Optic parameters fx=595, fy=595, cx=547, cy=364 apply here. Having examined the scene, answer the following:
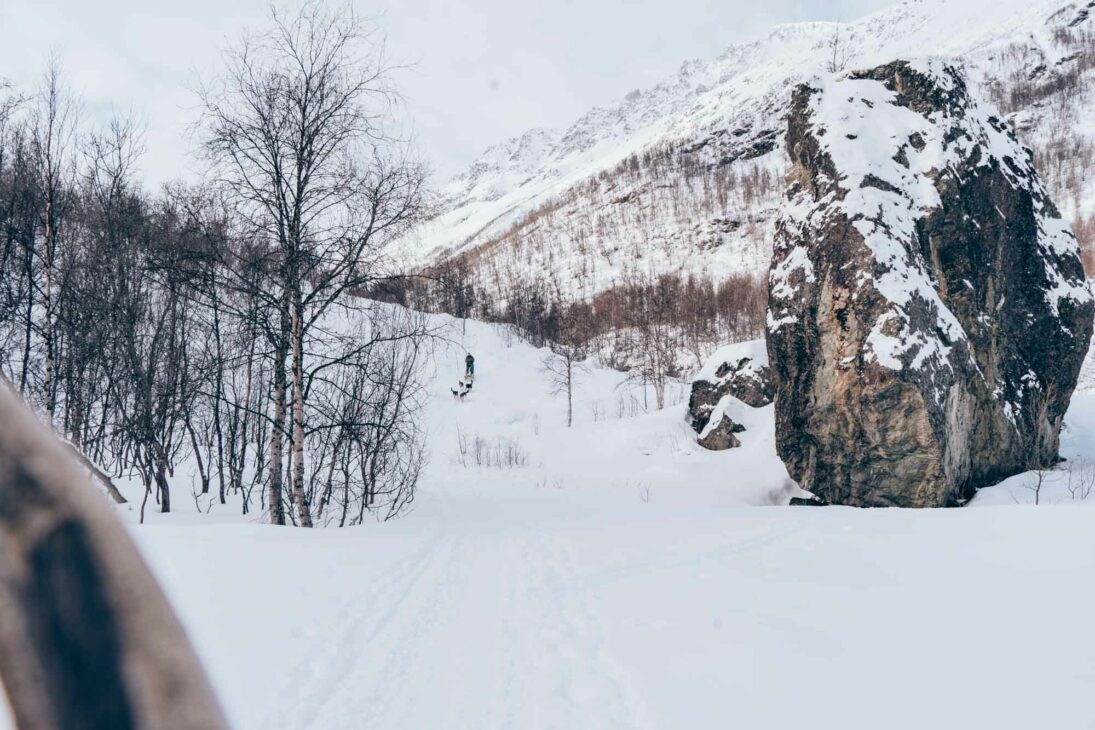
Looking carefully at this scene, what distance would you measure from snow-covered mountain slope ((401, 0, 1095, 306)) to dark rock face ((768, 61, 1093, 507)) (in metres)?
41.2

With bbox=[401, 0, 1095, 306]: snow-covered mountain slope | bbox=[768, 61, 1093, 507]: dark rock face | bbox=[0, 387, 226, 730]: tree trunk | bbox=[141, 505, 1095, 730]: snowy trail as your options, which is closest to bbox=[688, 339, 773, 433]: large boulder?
bbox=[768, 61, 1093, 507]: dark rock face

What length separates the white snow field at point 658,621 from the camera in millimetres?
3521

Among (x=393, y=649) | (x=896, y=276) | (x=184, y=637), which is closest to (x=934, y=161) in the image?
(x=896, y=276)

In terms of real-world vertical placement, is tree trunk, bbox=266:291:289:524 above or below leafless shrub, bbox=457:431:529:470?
above

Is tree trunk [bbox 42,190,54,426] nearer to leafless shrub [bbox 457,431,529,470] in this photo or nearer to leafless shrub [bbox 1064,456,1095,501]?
leafless shrub [bbox 457,431,529,470]

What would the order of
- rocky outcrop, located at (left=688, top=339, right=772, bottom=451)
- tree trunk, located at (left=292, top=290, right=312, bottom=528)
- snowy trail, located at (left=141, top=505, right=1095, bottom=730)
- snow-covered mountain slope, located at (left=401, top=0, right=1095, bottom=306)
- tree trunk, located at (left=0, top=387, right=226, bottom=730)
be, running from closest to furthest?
tree trunk, located at (left=0, top=387, right=226, bottom=730) < snowy trail, located at (left=141, top=505, right=1095, bottom=730) < tree trunk, located at (left=292, top=290, right=312, bottom=528) < rocky outcrop, located at (left=688, top=339, right=772, bottom=451) < snow-covered mountain slope, located at (left=401, top=0, right=1095, bottom=306)

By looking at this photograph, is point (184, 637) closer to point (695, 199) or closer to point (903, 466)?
point (903, 466)

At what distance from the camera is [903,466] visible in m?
10.4

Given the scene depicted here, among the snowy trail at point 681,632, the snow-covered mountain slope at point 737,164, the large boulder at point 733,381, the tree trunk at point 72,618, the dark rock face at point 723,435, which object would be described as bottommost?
the snowy trail at point 681,632

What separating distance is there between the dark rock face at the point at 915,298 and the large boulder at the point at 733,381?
5973 millimetres

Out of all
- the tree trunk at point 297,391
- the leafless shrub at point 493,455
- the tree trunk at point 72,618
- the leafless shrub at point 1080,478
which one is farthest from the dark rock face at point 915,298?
the leafless shrub at point 493,455

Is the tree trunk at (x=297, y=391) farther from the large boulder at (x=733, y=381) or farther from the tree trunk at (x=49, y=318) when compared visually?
the large boulder at (x=733, y=381)

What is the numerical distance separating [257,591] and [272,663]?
1.43 metres

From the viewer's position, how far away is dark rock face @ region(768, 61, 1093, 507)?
1048 cm
